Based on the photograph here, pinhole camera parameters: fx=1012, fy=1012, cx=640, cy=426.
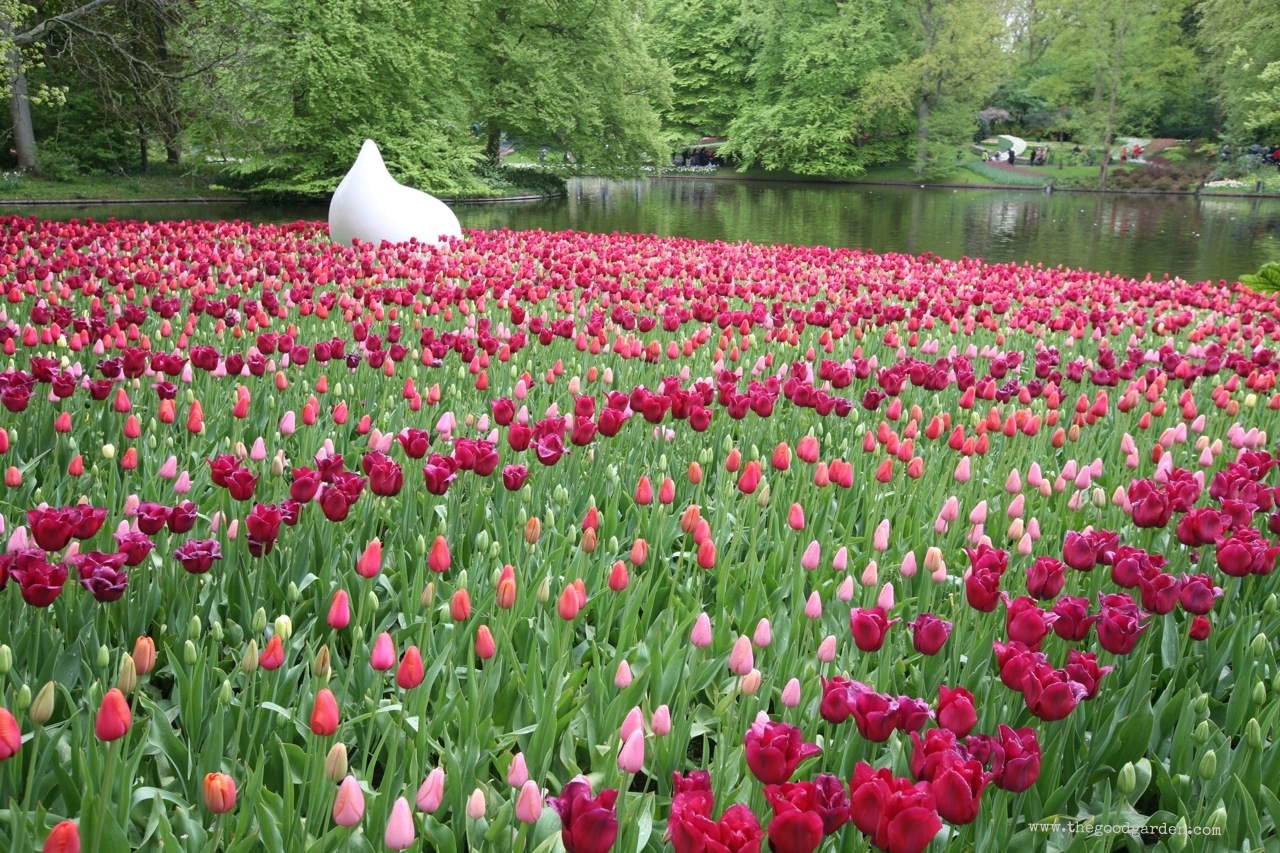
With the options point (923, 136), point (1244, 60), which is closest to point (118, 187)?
point (923, 136)

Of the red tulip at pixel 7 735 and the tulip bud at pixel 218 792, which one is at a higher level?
the red tulip at pixel 7 735

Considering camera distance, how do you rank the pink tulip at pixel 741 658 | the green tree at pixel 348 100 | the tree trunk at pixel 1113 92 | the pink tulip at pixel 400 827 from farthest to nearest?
1. the tree trunk at pixel 1113 92
2. the green tree at pixel 348 100
3. the pink tulip at pixel 741 658
4. the pink tulip at pixel 400 827

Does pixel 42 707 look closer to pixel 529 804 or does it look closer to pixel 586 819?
pixel 529 804

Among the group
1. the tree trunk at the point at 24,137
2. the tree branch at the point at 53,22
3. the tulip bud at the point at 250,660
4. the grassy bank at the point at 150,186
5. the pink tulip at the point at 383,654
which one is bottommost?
the tulip bud at the point at 250,660

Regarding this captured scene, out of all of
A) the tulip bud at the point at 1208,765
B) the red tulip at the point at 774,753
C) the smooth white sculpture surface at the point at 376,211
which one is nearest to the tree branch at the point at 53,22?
the smooth white sculpture surface at the point at 376,211

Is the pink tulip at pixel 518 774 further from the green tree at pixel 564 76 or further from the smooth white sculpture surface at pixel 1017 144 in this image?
the smooth white sculpture surface at pixel 1017 144

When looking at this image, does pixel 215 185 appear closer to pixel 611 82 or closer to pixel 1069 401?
pixel 611 82

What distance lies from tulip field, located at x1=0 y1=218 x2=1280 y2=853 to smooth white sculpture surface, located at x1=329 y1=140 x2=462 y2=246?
6463 mm

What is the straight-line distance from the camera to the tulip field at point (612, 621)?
178 cm

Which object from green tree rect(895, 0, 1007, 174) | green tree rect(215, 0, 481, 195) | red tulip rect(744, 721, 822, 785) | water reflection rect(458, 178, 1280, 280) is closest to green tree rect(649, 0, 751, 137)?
green tree rect(895, 0, 1007, 174)

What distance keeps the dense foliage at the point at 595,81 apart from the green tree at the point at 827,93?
138 millimetres

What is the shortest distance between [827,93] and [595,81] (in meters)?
19.6

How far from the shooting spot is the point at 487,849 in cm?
194

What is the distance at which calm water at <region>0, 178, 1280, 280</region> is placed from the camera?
20.4 metres
